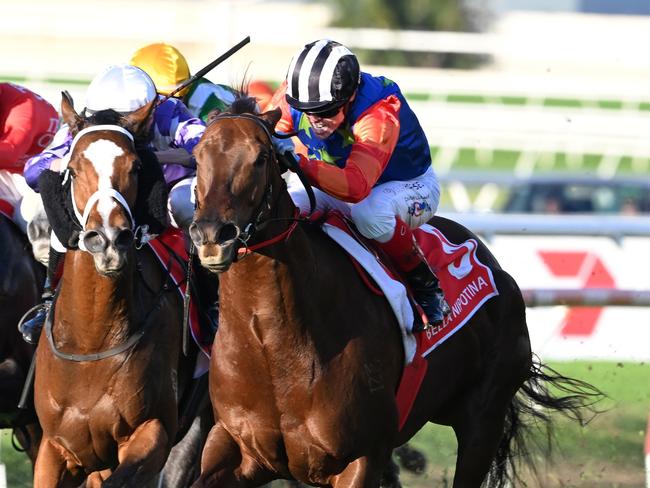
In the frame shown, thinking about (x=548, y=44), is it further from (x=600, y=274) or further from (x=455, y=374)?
(x=455, y=374)

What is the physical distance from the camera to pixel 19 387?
5805mm

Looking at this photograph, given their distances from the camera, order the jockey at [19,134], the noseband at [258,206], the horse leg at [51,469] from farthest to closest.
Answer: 1. the jockey at [19,134]
2. the horse leg at [51,469]
3. the noseband at [258,206]

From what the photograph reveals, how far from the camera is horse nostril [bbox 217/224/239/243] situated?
155 inches

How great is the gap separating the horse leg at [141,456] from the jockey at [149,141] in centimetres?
74

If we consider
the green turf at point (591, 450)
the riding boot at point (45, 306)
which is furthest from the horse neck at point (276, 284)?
the green turf at point (591, 450)

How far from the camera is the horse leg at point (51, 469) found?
16.0 feet

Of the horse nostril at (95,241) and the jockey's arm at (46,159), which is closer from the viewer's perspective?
the horse nostril at (95,241)

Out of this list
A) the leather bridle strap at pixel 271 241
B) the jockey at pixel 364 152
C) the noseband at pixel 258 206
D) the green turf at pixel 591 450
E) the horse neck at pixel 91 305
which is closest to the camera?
the noseband at pixel 258 206

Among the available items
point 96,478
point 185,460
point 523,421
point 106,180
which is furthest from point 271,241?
point 523,421

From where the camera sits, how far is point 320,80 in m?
4.81

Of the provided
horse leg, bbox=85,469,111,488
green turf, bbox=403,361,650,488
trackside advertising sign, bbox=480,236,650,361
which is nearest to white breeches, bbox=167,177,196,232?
horse leg, bbox=85,469,111,488

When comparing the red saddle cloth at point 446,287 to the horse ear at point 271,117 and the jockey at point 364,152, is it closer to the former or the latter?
the jockey at point 364,152

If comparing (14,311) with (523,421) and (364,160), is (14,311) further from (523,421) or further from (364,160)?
(523,421)

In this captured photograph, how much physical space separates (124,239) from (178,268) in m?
1.05
